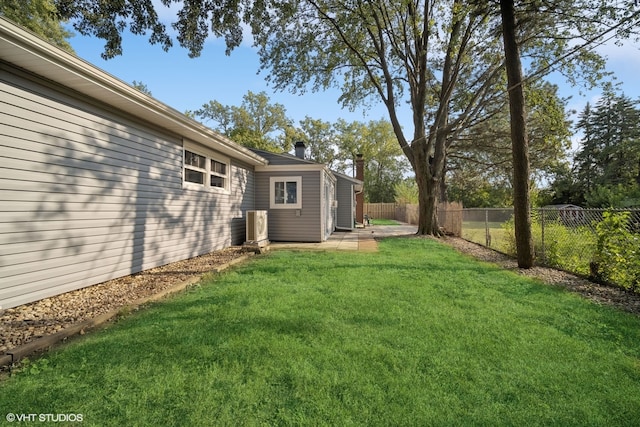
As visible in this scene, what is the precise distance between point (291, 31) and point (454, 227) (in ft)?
34.5

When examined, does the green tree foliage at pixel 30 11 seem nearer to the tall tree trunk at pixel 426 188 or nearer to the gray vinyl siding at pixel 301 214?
the gray vinyl siding at pixel 301 214

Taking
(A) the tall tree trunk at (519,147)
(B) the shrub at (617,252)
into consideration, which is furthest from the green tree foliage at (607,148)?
(B) the shrub at (617,252)

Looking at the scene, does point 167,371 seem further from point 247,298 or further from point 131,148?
point 131,148

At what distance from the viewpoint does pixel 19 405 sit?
1.80 metres

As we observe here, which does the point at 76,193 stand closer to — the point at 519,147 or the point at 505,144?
the point at 519,147

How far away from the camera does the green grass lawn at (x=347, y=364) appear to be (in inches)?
70.0

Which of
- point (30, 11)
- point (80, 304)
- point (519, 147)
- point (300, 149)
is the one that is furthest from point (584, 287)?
point (30, 11)

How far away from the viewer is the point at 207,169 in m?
7.31

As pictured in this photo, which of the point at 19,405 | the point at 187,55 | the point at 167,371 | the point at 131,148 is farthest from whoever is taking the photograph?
the point at 187,55

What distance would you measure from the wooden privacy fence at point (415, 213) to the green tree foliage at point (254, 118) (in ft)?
40.9

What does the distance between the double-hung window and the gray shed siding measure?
364 mm

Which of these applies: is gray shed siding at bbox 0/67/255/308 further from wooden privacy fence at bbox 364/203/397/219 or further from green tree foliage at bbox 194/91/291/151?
green tree foliage at bbox 194/91/291/151

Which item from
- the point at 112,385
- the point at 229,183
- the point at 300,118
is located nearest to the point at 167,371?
the point at 112,385
